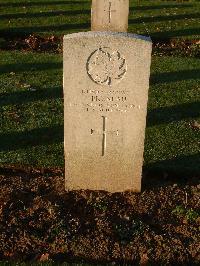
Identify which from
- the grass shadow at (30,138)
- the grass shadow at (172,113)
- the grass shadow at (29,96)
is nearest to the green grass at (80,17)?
the grass shadow at (29,96)

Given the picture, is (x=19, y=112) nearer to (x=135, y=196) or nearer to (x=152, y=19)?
(x=135, y=196)

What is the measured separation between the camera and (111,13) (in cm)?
1062

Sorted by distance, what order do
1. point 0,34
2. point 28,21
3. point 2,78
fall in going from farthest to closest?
point 28,21 → point 0,34 → point 2,78

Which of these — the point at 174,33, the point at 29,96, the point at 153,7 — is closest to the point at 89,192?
the point at 29,96

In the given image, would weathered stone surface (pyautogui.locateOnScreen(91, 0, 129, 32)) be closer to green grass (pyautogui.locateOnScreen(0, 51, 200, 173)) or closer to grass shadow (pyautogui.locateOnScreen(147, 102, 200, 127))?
green grass (pyautogui.locateOnScreen(0, 51, 200, 173))

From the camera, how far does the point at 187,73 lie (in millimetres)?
10273

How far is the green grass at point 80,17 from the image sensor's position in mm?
13500

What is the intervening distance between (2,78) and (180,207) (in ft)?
18.0

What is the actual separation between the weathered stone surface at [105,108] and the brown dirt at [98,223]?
10.9 inches

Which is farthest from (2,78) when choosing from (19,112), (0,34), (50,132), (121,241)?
(121,241)

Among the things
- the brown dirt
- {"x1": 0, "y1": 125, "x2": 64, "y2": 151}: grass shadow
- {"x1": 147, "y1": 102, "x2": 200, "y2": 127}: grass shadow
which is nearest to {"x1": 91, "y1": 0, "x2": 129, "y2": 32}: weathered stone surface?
{"x1": 147, "y1": 102, "x2": 200, "y2": 127}: grass shadow

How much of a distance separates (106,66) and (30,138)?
273cm

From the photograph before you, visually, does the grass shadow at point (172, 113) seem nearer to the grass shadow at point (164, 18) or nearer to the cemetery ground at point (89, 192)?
the cemetery ground at point (89, 192)

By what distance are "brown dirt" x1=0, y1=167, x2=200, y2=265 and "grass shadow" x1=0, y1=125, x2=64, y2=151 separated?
102 centimetres
